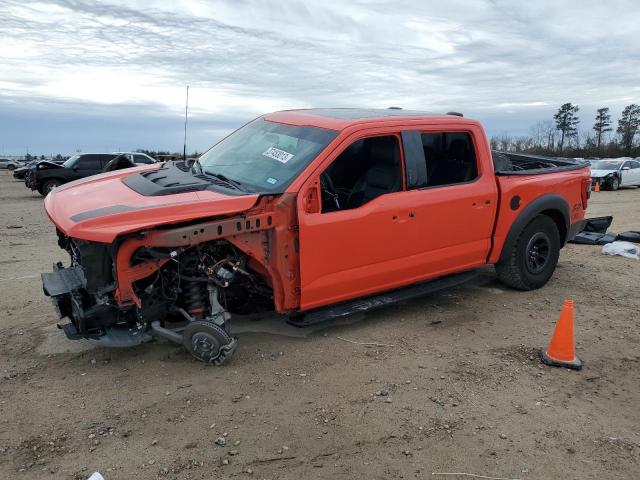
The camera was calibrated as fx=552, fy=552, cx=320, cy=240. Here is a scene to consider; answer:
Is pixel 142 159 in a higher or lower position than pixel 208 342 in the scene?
higher

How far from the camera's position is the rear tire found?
6.19m

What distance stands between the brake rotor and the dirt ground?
11 centimetres

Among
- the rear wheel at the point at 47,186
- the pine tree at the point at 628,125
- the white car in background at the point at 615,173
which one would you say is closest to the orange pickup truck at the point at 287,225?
the rear wheel at the point at 47,186

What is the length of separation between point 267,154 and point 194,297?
1422 millimetres

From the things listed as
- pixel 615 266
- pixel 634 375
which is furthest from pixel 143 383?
pixel 615 266

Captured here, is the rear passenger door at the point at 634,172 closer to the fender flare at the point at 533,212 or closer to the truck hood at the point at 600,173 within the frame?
the truck hood at the point at 600,173

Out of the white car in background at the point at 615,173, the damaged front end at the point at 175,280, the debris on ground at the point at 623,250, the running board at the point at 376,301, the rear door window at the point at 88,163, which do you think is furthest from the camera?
the white car in background at the point at 615,173

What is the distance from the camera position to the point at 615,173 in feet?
78.7

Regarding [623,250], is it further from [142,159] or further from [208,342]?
[142,159]

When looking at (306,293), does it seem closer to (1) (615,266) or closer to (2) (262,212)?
(2) (262,212)

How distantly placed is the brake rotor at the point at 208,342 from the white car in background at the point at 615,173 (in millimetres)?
23126

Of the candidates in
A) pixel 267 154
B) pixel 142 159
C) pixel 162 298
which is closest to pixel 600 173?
pixel 142 159

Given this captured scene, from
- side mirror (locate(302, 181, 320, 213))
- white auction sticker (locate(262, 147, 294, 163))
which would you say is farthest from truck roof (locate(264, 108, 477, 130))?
side mirror (locate(302, 181, 320, 213))

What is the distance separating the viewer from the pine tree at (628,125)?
6306 centimetres
